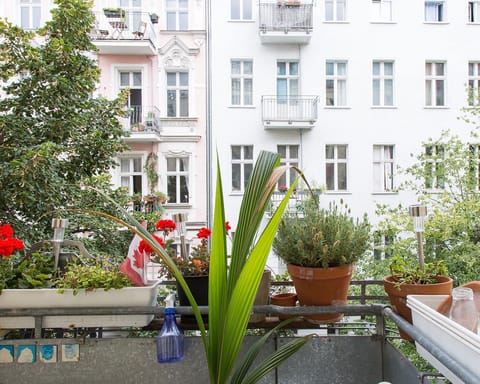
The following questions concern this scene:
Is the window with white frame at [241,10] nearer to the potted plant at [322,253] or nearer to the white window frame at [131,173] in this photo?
the white window frame at [131,173]

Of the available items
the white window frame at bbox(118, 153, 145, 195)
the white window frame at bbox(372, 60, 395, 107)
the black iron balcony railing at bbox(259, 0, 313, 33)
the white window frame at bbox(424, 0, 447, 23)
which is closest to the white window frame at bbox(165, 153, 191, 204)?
the white window frame at bbox(118, 153, 145, 195)

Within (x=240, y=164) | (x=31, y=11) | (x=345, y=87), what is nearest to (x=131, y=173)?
(x=240, y=164)

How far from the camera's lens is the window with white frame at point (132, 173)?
22.1ft

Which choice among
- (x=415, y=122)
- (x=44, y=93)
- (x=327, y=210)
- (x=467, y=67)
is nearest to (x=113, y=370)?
(x=327, y=210)

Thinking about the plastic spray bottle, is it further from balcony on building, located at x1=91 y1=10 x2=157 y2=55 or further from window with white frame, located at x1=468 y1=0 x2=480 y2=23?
window with white frame, located at x1=468 y1=0 x2=480 y2=23

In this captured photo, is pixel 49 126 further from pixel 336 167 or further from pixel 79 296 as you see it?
pixel 336 167

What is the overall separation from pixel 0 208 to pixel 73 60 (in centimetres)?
108

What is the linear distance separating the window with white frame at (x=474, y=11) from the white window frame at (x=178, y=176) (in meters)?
5.44

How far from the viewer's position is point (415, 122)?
6750mm

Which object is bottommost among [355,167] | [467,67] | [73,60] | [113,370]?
[113,370]

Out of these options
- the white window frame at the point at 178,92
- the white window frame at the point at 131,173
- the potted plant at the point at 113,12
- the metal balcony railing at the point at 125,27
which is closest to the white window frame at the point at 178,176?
the white window frame at the point at 131,173

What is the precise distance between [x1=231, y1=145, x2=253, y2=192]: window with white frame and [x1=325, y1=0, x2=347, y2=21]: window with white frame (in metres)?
2.66

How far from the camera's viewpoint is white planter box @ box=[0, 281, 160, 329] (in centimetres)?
93

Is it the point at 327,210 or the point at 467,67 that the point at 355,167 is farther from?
the point at 327,210
